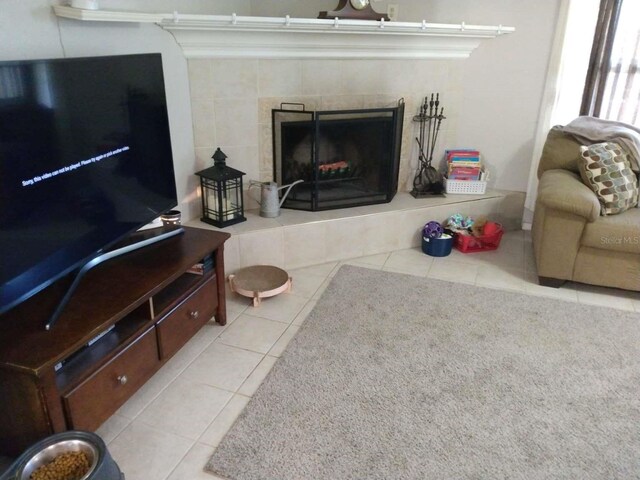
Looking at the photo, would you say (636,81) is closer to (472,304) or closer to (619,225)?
(619,225)

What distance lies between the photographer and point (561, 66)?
3209mm

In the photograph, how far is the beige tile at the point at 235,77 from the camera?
2844 mm

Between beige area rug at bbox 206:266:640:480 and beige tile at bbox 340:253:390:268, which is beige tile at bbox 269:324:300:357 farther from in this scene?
beige tile at bbox 340:253:390:268

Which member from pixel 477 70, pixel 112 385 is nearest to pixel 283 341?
pixel 112 385

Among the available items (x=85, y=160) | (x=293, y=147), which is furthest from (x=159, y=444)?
(x=293, y=147)

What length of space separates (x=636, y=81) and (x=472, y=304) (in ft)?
6.23

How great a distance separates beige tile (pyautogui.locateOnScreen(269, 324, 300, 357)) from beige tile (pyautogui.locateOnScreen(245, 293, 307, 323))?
75 mm

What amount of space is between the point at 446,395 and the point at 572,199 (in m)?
1.31

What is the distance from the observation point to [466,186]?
3486mm

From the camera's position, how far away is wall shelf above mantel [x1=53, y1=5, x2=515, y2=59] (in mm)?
2576

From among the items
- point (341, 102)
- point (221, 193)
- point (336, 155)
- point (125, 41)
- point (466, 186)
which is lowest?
point (466, 186)

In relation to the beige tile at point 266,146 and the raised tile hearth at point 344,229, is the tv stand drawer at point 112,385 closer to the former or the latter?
the raised tile hearth at point 344,229

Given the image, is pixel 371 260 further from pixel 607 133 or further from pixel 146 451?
pixel 146 451

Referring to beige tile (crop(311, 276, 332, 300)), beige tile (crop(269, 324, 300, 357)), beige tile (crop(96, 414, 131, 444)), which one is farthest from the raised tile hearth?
beige tile (crop(96, 414, 131, 444))
